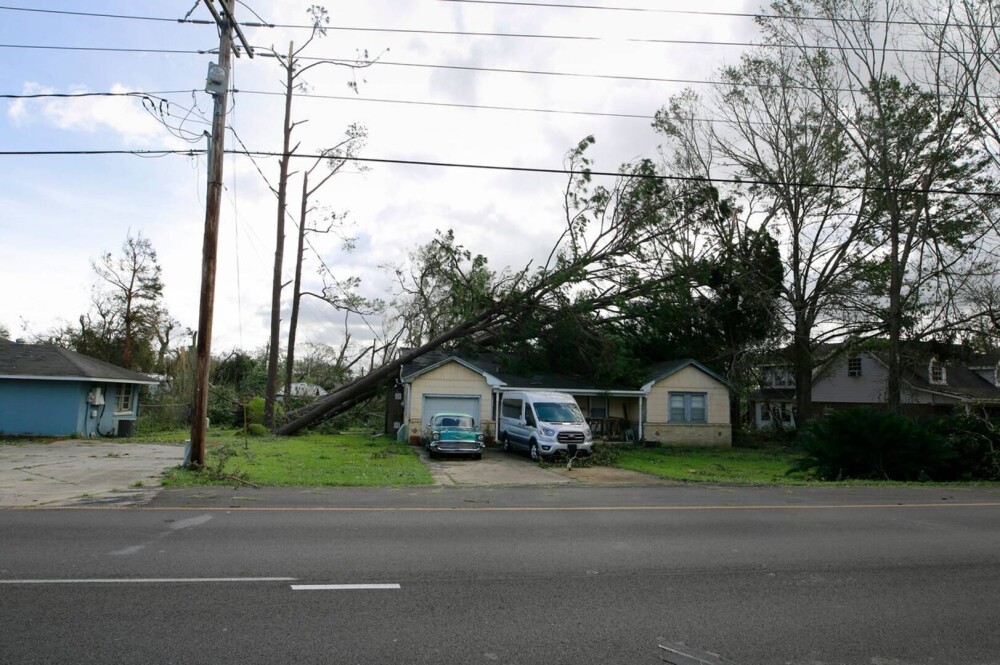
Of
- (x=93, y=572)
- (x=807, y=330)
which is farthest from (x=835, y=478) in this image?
(x=93, y=572)

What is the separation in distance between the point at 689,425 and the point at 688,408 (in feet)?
2.65

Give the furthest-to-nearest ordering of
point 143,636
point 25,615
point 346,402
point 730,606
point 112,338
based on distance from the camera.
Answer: point 112,338, point 346,402, point 730,606, point 25,615, point 143,636

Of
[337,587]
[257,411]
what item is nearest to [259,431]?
[257,411]

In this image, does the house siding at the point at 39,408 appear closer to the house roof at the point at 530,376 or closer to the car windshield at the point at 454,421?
the house roof at the point at 530,376

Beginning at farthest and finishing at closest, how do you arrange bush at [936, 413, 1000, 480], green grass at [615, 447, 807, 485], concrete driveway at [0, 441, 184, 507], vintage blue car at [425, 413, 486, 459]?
vintage blue car at [425, 413, 486, 459]
bush at [936, 413, 1000, 480]
green grass at [615, 447, 807, 485]
concrete driveway at [0, 441, 184, 507]

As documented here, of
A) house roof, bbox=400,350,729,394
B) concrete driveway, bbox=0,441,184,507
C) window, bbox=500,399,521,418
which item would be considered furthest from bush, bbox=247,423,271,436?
window, bbox=500,399,521,418

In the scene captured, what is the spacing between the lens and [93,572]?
22.0ft

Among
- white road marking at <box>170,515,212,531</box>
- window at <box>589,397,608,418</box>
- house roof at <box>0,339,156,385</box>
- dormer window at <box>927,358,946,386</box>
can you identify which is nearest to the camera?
white road marking at <box>170,515,212,531</box>

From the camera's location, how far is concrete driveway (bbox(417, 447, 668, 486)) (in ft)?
55.1

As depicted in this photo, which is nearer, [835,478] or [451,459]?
[835,478]

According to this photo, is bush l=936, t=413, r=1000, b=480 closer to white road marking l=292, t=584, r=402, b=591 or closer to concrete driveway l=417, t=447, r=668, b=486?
concrete driveway l=417, t=447, r=668, b=486

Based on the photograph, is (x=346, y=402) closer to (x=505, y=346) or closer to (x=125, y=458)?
(x=505, y=346)

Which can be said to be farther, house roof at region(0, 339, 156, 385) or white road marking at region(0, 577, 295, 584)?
house roof at region(0, 339, 156, 385)

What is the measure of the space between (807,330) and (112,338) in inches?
1617
